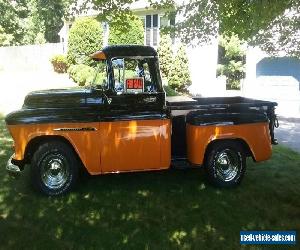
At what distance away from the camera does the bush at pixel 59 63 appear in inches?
1208

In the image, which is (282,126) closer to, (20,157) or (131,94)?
(131,94)

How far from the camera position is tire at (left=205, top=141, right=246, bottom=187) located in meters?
7.69

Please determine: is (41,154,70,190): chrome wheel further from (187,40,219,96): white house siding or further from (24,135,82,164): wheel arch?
(187,40,219,96): white house siding

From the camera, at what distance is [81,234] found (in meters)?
5.93

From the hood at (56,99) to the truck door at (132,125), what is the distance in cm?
54

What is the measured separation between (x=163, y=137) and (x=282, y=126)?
10339 millimetres

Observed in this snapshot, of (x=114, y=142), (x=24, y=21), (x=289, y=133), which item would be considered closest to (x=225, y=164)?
(x=114, y=142)

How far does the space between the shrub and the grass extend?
48.4 ft

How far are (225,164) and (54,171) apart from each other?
3.16 metres

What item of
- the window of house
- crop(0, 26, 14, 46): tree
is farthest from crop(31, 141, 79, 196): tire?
crop(0, 26, 14, 46): tree

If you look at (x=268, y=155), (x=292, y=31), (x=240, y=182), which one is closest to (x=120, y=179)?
(x=240, y=182)

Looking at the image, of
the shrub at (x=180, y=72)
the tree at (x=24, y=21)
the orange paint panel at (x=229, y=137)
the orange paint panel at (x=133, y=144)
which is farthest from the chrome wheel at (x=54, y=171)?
the tree at (x=24, y=21)

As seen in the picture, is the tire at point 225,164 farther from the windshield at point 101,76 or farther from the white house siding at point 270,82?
the white house siding at point 270,82

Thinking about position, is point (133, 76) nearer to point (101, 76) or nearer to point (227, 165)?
point (101, 76)
